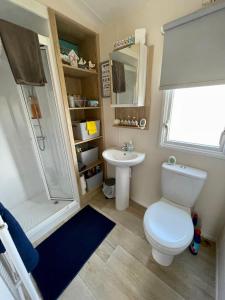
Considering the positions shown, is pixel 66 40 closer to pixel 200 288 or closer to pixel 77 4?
pixel 77 4

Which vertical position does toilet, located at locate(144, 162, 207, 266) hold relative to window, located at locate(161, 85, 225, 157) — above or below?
below

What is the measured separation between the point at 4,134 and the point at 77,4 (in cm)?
167

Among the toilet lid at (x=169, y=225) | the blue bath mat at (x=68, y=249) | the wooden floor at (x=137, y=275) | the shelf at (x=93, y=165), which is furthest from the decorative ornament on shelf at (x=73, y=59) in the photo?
the wooden floor at (x=137, y=275)

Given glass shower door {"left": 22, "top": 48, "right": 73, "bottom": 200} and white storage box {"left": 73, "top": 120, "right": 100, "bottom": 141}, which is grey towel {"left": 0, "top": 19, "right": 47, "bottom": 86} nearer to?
glass shower door {"left": 22, "top": 48, "right": 73, "bottom": 200}

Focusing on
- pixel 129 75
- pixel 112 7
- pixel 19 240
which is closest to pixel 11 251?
pixel 19 240

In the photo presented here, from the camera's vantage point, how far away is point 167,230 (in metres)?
1.05

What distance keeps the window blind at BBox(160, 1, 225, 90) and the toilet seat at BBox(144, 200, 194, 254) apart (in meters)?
1.12

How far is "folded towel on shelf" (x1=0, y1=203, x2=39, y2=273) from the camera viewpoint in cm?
72

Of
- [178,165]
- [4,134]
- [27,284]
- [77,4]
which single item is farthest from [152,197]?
[77,4]

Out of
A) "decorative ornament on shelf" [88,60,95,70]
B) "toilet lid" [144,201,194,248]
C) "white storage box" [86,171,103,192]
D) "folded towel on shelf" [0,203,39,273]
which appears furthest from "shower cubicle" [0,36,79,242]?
"toilet lid" [144,201,194,248]

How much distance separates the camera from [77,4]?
1277 mm

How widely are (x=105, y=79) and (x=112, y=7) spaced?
0.64m

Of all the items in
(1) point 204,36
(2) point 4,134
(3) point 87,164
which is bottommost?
(3) point 87,164

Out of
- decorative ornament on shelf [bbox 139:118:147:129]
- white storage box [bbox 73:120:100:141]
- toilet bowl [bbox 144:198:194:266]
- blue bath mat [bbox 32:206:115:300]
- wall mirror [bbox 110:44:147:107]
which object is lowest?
blue bath mat [bbox 32:206:115:300]
